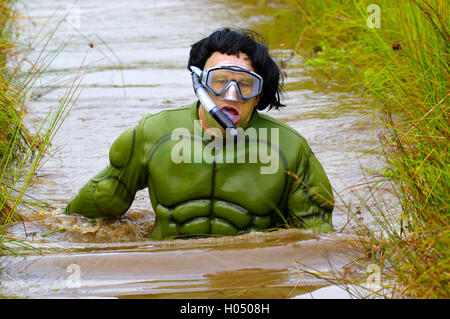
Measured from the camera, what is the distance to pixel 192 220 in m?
4.14

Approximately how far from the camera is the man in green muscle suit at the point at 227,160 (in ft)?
13.3

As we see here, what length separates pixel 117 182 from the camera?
14.0 feet

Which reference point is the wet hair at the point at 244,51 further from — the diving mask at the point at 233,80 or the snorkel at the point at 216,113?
the snorkel at the point at 216,113

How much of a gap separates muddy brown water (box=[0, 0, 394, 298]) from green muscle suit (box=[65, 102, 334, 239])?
0.52ft

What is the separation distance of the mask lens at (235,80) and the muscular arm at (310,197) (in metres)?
0.42

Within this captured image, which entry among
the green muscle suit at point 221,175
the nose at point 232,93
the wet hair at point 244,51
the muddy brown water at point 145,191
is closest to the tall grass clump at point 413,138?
the muddy brown water at point 145,191

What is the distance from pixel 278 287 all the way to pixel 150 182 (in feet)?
3.88

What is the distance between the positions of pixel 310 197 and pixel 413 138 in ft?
2.12

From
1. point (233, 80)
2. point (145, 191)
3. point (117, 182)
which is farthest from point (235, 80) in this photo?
point (145, 191)

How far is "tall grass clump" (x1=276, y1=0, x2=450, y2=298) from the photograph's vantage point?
3.04m

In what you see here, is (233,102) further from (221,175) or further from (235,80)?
(221,175)

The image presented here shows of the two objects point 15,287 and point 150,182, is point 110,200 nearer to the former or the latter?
point 150,182

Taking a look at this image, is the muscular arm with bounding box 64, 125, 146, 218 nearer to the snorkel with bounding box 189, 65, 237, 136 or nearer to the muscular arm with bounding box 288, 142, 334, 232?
the snorkel with bounding box 189, 65, 237, 136
